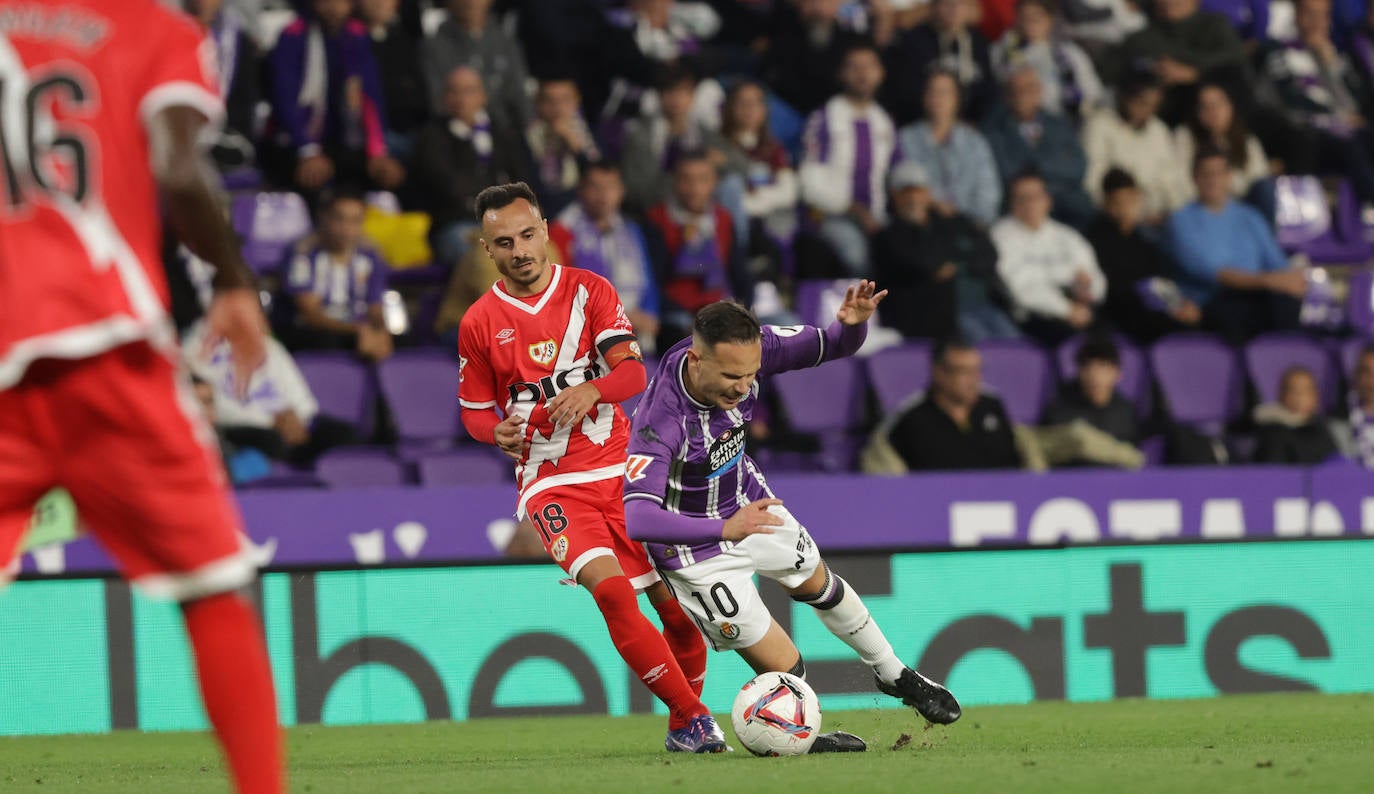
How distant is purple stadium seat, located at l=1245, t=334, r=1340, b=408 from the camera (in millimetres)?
11695

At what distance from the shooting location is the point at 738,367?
5.93 metres

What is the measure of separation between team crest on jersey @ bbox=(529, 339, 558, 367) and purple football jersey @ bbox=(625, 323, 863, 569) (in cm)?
43

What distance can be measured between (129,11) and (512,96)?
886cm

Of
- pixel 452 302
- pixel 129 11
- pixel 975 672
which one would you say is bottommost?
pixel 975 672

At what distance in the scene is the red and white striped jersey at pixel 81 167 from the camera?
3053 mm

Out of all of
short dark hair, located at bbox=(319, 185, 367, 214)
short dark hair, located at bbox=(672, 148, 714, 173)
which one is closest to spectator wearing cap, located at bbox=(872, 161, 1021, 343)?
short dark hair, located at bbox=(672, 148, 714, 173)

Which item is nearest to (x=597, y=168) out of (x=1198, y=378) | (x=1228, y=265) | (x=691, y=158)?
(x=691, y=158)

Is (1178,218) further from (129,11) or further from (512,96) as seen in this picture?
(129,11)

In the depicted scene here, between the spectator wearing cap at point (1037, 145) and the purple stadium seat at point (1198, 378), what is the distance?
145 centimetres

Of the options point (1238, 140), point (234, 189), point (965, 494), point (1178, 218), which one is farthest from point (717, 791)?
point (1238, 140)

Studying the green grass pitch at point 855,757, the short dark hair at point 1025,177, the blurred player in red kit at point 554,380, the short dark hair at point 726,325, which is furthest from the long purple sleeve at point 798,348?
the short dark hair at point 1025,177

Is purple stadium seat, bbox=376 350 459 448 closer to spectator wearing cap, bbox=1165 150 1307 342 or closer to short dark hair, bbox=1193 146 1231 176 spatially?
spectator wearing cap, bbox=1165 150 1307 342

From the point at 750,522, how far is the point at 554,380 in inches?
48.0

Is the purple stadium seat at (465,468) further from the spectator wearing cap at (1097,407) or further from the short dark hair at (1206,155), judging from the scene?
the short dark hair at (1206,155)
